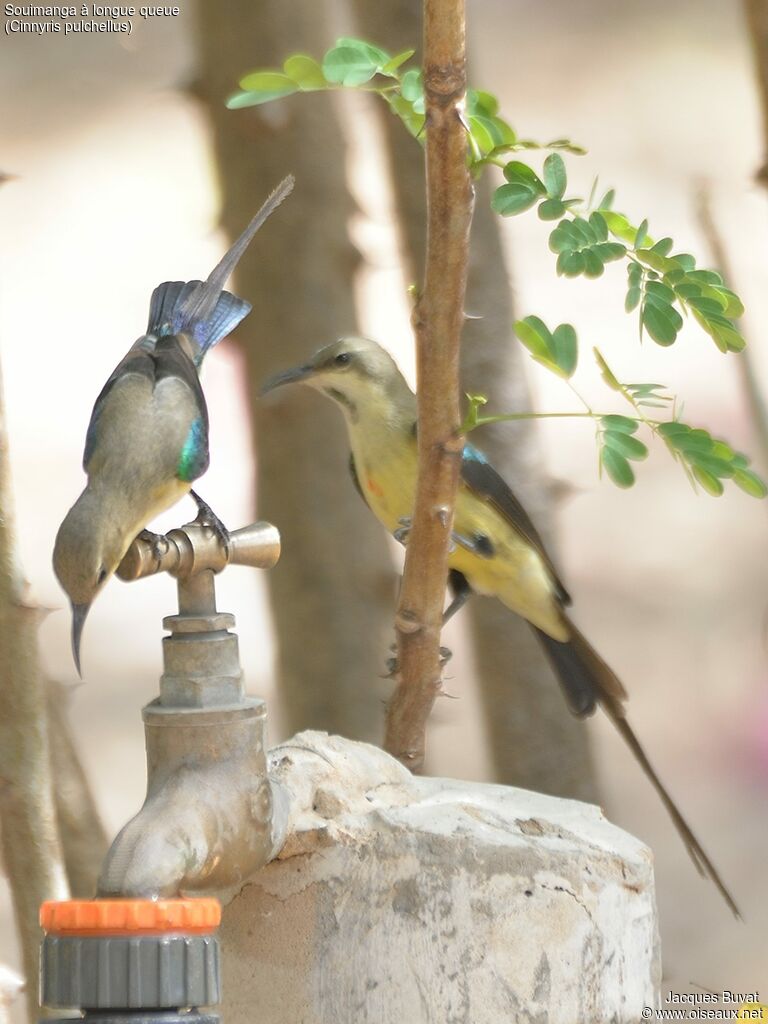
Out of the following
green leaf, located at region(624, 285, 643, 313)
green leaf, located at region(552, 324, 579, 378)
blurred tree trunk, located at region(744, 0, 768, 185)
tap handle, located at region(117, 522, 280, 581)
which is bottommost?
tap handle, located at region(117, 522, 280, 581)

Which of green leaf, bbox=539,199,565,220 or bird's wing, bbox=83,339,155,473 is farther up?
green leaf, bbox=539,199,565,220

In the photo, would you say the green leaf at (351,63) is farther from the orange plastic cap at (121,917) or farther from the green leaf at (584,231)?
the orange plastic cap at (121,917)

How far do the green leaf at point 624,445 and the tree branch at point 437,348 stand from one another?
14 cm

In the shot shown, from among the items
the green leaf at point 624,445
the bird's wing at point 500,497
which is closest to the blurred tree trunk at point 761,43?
the bird's wing at point 500,497

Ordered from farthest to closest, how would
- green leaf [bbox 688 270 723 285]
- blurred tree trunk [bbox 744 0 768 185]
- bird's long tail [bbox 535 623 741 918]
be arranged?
blurred tree trunk [bbox 744 0 768 185]
bird's long tail [bbox 535 623 741 918]
green leaf [bbox 688 270 723 285]

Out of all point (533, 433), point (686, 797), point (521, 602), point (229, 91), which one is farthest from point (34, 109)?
point (686, 797)

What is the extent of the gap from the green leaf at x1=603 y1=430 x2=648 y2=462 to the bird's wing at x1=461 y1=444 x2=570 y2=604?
68 centimetres

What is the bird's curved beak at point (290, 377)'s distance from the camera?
1904 millimetres

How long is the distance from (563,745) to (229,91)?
1.18 metres

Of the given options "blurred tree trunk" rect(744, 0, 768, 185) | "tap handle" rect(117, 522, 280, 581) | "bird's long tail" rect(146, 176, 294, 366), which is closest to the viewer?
"tap handle" rect(117, 522, 280, 581)

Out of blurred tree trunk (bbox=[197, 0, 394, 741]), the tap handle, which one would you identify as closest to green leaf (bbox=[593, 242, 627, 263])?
the tap handle

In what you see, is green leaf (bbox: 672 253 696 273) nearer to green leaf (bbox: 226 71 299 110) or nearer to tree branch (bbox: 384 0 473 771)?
tree branch (bbox: 384 0 473 771)

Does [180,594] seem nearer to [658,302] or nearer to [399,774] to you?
A: [399,774]

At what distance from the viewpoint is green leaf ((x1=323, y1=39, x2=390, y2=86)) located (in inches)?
51.7
